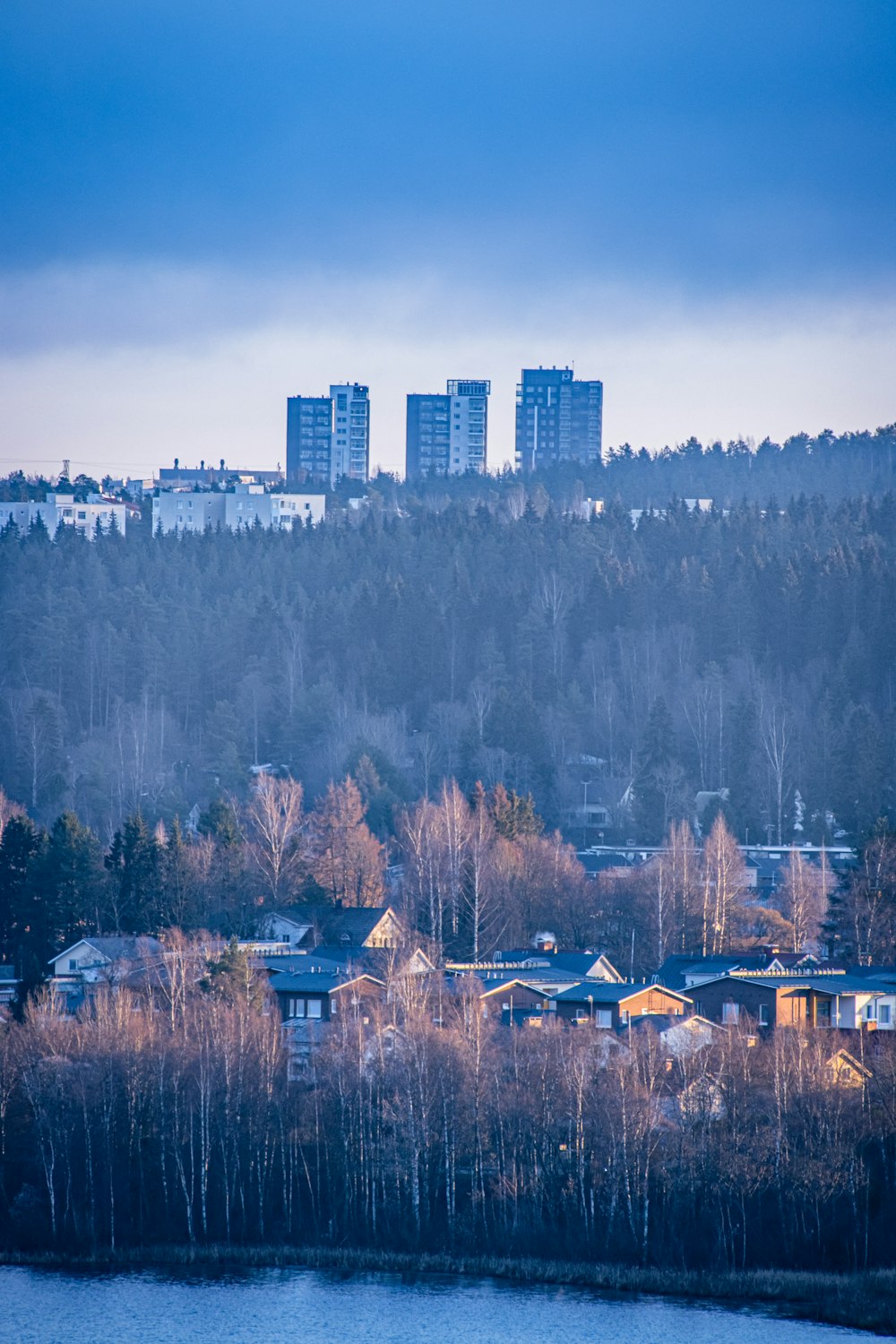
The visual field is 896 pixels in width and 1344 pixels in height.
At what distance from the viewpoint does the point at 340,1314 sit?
70.7 ft

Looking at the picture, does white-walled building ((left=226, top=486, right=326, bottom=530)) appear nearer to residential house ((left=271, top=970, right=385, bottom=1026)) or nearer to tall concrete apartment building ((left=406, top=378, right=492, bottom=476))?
tall concrete apartment building ((left=406, top=378, right=492, bottom=476))

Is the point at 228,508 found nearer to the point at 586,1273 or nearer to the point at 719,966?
the point at 719,966

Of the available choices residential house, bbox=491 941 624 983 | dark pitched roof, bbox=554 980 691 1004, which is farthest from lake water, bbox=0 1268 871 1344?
residential house, bbox=491 941 624 983

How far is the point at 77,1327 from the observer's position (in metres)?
21.1

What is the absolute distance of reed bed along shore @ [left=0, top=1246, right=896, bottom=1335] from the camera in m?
21.3

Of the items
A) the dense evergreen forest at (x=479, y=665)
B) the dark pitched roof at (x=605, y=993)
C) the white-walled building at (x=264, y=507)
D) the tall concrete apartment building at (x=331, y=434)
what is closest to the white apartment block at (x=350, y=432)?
the tall concrete apartment building at (x=331, y=434)

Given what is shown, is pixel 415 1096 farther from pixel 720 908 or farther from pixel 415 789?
pixel 415 789

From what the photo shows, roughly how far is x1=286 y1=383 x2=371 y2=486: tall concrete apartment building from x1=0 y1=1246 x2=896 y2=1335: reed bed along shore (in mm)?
91607

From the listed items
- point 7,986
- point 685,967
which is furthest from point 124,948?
point 685,967

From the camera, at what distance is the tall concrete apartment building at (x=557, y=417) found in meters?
126

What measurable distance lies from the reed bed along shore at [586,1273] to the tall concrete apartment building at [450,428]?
97.1 metres

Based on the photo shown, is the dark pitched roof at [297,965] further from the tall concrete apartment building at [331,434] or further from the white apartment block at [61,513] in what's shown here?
the tall concrete apartment building at [331,434]

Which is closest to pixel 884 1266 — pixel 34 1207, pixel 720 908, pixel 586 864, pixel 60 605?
pixel 34 1207

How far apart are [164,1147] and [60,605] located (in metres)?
51.2
